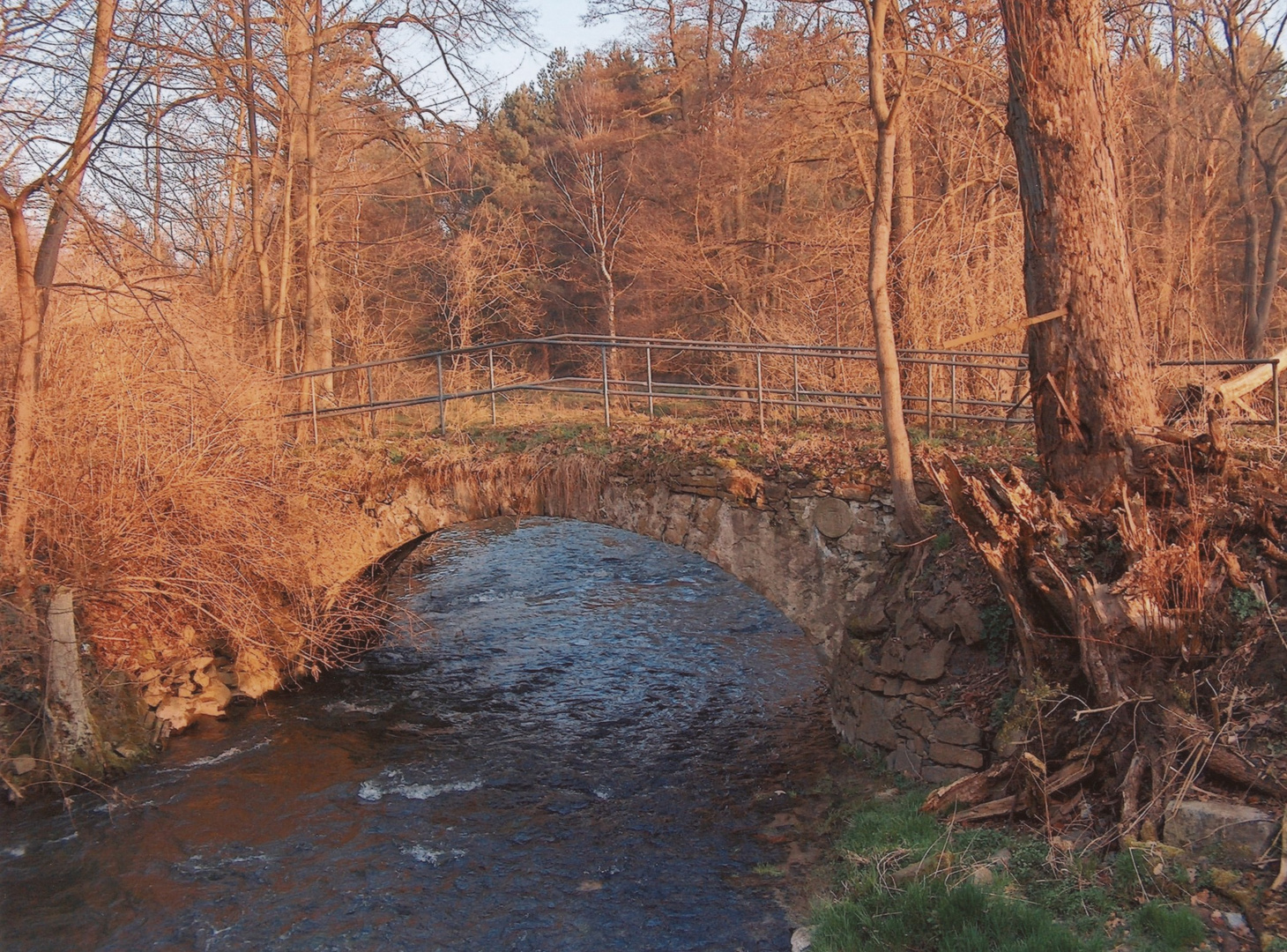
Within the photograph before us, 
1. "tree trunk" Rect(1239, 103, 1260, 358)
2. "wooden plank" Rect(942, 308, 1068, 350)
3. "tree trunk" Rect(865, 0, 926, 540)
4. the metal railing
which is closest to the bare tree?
the metal railing

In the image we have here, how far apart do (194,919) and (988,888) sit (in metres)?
4.79

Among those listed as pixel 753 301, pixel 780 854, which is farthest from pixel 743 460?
pixel 753 301

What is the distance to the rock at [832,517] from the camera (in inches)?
324

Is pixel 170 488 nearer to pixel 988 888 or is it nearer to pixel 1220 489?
pixel 988 888

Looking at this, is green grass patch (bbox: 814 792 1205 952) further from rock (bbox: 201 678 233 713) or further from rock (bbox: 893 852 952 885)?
rock (bbox: 201 678 233 713)

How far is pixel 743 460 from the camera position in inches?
350

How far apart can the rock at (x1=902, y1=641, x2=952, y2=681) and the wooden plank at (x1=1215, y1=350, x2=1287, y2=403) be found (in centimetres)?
280

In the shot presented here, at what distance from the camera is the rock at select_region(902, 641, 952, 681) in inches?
274

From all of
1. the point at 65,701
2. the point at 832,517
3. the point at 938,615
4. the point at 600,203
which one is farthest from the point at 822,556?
the point at 600,203

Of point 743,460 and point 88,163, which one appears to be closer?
point 88,163

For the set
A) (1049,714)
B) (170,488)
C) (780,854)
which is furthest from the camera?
(170,488)

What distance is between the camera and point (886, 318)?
25.7ft

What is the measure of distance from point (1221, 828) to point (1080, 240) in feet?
13.3

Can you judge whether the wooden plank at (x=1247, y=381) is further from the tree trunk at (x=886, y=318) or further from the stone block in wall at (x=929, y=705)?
the stone block in wall at (x=929, y=705)
